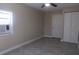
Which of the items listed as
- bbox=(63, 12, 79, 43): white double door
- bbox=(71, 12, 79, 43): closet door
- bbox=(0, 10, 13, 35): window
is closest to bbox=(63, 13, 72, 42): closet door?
bbox=(63, 12, 79, 43): white double door

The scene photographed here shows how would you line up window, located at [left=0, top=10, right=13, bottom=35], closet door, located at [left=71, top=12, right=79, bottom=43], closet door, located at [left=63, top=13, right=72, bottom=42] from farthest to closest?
closet door, located at [left=63, top=13, right=72, bottom=42] < closet door, located at [left=71, top=12, right=79, bottom=43] < window, located at [left=0, top=10, right=13, bottom=35]

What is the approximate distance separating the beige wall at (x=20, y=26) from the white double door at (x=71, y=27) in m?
2.02

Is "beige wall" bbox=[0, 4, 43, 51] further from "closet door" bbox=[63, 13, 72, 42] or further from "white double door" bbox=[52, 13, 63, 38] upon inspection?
"white double door" bbox=[52, 13, 63, 38]

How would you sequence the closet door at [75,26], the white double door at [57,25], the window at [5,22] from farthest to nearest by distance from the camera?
1. the white double door at [57,25]
2. the closet door at [75,26]
3. the window at [5,22]

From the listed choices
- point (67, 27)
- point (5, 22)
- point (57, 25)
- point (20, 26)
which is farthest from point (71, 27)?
point (5, 22)

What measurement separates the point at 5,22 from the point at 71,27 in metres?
3.76

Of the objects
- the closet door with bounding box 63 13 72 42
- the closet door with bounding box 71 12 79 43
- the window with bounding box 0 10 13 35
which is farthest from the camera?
the closet door with bounding box 63 13 72 42

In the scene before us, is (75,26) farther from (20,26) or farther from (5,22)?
(5,22)

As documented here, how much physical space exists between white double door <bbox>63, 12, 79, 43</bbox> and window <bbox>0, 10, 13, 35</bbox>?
3.34 meters

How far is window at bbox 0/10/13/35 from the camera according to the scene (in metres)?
4.46

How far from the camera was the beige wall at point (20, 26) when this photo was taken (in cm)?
453

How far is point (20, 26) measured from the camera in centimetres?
560

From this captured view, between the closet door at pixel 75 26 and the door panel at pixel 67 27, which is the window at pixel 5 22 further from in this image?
the closet door at pixel 75 26

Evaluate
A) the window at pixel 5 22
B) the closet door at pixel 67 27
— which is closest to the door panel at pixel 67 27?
the closet door at pixel 67 27
